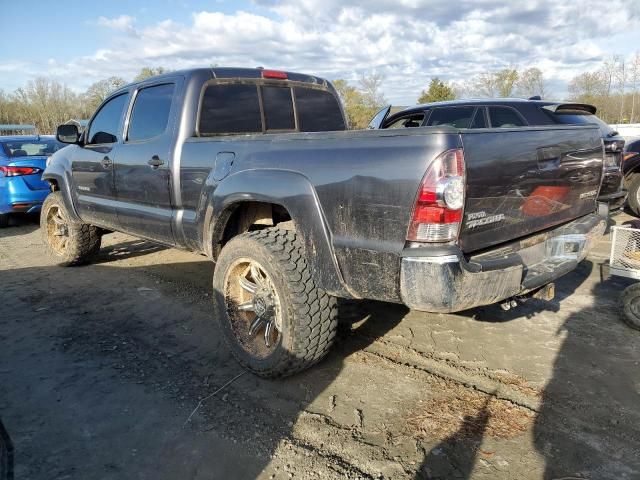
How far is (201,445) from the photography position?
8.35 feet

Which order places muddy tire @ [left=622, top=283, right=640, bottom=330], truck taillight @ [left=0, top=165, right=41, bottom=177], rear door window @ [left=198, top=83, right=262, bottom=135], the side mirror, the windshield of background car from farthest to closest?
1. the windshield of background car
2. truck taillight @ [left=0, top=165, right=41, bottom=177]
3. the side mirror
4. rear door window @ [left=198, top=83, right=262, bottom=135]
5. muddy tire @ [left=622, top=283, right=640, bottom=330]

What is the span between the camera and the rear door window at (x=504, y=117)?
618 centimetres

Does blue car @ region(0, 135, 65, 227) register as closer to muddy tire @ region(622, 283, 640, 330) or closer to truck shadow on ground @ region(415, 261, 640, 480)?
truck shadow on ground @ region(415, 261, 640, 480)

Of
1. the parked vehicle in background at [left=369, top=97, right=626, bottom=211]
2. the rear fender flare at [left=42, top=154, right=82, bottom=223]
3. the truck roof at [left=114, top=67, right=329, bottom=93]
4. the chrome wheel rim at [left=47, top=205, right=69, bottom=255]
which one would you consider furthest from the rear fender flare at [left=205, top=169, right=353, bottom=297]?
the parked vehicle in background at [left=369, top=97, right=626, bottom=211]

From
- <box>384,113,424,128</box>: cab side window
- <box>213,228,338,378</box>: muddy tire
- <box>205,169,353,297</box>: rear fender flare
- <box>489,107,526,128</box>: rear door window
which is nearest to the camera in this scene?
<box>205,169,353,297</box>: rear fender flare

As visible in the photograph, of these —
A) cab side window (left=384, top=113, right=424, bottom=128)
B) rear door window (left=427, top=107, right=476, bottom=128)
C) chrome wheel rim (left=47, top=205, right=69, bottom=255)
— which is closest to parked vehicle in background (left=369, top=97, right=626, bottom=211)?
rear door window (left=427, top=107, right=476, bottom=128)

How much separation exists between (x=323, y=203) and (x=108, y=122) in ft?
10.9

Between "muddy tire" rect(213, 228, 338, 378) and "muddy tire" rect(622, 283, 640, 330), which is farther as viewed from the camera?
"muddy tire" rect(622, 283, 640, 330)

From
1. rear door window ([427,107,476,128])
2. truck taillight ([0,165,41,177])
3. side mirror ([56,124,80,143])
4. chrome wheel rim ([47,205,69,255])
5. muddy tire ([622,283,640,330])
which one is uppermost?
rear door window ([427,107,476,128])

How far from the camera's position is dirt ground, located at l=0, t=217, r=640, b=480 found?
239 centimetres

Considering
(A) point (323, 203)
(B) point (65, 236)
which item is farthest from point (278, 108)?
(B) point (65, 236)

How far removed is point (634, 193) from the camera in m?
8.03

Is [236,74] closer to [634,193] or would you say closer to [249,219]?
[249,219]

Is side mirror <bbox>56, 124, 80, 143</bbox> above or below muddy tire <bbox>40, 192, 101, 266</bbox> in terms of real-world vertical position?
above
